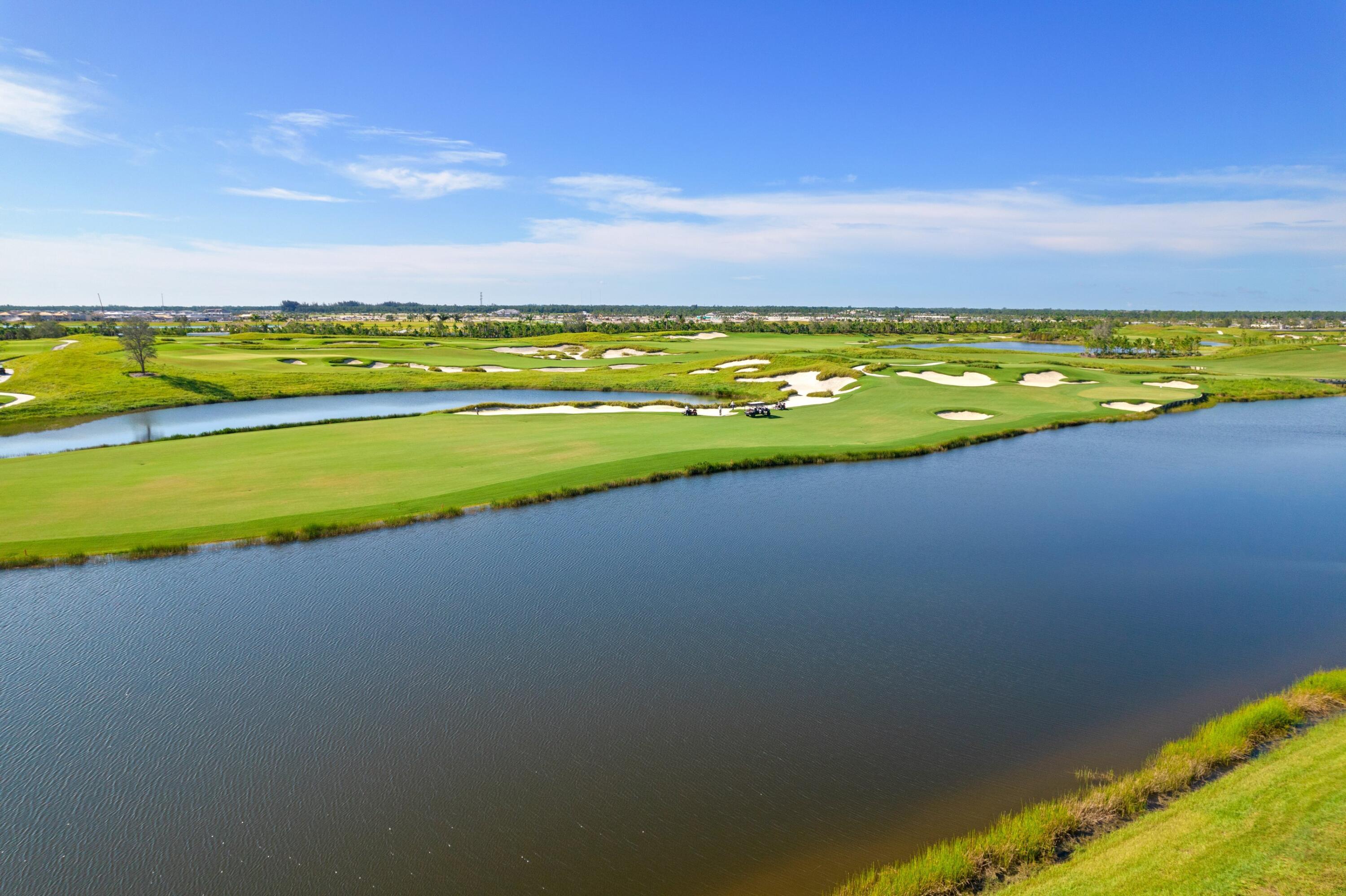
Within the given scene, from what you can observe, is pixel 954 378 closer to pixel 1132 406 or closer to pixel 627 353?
pixel 1132 406

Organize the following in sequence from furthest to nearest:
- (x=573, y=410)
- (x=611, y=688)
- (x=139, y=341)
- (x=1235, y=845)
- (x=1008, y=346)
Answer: (x=1008, y=346) → (x=139, y=341) → (x=573, y=410) → (x=611, y=688) → (x=1235, y=845)

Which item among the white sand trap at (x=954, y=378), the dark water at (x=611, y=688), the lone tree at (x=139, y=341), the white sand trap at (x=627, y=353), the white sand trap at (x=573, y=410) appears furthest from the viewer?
the white sand trap at (x=627, y=353)

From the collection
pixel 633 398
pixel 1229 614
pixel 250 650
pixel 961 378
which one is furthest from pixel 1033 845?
pixel 961 378

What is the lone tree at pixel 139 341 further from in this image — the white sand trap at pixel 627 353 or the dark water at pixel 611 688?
the dark water at pixel 611 688

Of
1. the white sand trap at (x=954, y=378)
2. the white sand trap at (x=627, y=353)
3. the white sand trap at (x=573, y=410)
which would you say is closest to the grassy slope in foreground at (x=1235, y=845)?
the white sand trap at (x=573, y=410)

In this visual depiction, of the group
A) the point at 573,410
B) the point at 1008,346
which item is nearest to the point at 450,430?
the point at 573,410

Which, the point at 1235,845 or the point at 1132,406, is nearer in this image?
the point at 1235,845

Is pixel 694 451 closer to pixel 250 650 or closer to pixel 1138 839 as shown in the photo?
pixel 250 650
